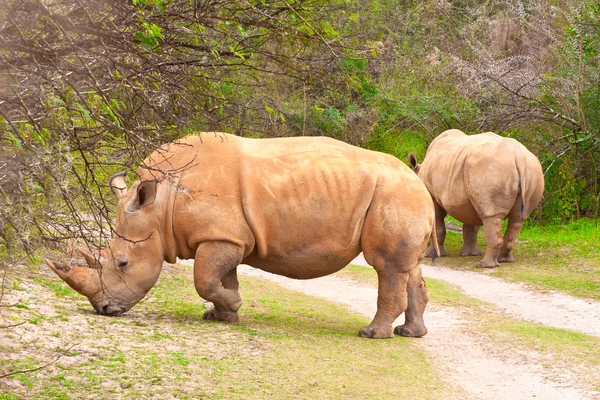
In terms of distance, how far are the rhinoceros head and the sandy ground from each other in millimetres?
2684

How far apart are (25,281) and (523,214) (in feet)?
29.4

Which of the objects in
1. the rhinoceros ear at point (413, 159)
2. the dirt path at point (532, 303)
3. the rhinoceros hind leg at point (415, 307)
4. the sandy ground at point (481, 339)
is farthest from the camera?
the rhinoceros ear at point (413, 159)

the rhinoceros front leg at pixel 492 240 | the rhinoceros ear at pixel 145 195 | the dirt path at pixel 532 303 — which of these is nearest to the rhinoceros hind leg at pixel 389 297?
the rhinoceros ear at pixel 145 195

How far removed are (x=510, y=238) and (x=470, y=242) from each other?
1.39 meters

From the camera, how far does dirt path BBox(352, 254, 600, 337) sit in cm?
1158

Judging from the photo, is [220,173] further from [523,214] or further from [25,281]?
[523,214]

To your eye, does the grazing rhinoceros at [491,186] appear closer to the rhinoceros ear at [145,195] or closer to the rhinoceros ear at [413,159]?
the rhinoceros ear at [413,159]

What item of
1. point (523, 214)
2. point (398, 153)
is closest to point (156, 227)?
point (523, 214)

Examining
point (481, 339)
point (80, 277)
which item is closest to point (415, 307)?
point (481, 339)

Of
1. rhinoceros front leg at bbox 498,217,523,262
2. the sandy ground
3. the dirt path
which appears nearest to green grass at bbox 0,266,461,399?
the sandy ground

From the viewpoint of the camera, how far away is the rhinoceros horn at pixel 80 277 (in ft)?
28.6

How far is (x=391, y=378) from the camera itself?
A: 25.5 feet

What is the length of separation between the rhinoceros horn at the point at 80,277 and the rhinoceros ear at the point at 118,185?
782 millimetres

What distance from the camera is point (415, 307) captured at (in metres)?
9.62
